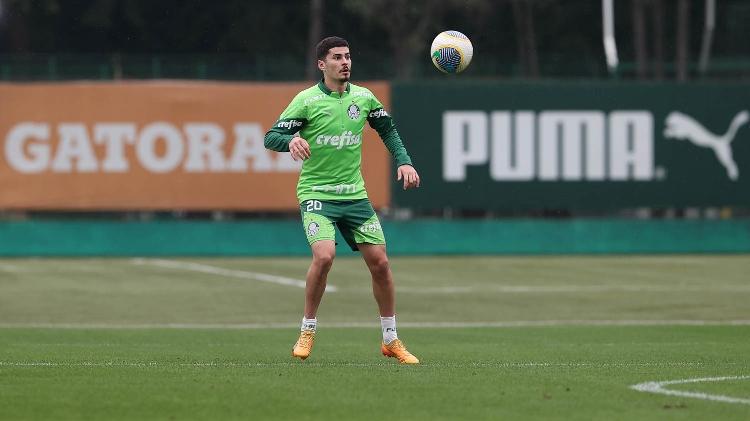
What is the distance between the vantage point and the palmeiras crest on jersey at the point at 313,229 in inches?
491

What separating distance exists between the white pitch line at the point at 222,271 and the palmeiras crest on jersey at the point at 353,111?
32.0 ft

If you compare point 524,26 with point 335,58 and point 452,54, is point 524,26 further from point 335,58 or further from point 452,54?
point 335,58

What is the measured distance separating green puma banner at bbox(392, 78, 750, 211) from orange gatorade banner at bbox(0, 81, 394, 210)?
90cm

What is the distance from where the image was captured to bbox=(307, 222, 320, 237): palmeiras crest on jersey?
12.5m

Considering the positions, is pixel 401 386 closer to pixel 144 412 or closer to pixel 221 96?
pixel 144 412

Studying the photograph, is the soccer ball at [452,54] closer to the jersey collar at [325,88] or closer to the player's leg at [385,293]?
the jersey collar at [325,88]

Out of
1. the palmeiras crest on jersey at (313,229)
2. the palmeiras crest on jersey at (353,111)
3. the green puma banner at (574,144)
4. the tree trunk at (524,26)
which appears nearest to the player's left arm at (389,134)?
the palmeiras crest on jersey at (353,111)

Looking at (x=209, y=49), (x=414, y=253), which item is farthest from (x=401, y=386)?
(x=209, y=49)

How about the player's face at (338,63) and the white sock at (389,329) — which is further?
the white sock at (389,329)

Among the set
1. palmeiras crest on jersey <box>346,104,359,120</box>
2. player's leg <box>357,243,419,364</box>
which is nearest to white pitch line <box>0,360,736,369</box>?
player's leg <box>357,243,419,364</box>

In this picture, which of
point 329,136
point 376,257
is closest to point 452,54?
point 329,136

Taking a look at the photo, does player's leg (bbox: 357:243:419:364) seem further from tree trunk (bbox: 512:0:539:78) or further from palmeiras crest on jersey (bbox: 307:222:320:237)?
tree trunk (bbox: 512:0:539:78)

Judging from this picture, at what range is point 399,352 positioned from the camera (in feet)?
40.9

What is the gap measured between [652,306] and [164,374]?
9.61 metres
